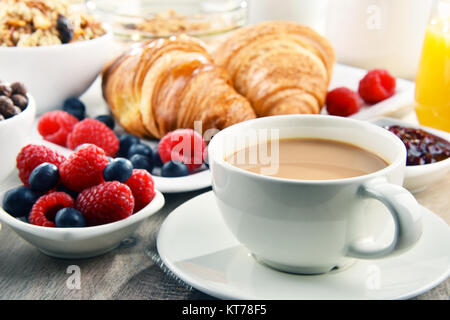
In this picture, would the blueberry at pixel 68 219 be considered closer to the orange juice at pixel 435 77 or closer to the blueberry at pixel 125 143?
the blueberry at pixel 125 143

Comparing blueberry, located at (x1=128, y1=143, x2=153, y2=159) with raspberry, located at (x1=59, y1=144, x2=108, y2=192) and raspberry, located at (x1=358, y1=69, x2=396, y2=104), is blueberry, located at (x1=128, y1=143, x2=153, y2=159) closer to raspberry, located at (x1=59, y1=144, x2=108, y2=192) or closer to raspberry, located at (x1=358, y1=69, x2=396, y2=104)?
raspberry, located at (x1=59, y1=144, x2=108, y2=192)

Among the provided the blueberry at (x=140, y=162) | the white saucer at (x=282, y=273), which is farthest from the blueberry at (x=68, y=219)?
the blueberry at (x=140, y=162)

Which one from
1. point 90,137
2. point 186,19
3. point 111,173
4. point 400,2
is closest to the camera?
point 111,173

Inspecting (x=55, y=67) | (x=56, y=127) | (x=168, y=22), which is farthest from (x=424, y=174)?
(x=168, y=22)

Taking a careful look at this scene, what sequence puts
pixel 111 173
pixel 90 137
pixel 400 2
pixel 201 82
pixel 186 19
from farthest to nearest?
pixel 186 19, pixel 400 2, pixel 201 82, pixel 90 137, pixel 111 173

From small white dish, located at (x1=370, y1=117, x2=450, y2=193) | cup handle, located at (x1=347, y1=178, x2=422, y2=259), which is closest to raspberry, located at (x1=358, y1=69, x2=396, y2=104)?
small white dish, located at (x1=370, y1=117, x2=450, y2=193)

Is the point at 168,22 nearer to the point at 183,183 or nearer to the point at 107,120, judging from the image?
the point at 107,120

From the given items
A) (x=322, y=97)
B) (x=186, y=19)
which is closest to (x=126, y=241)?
(x=322, y=97)
